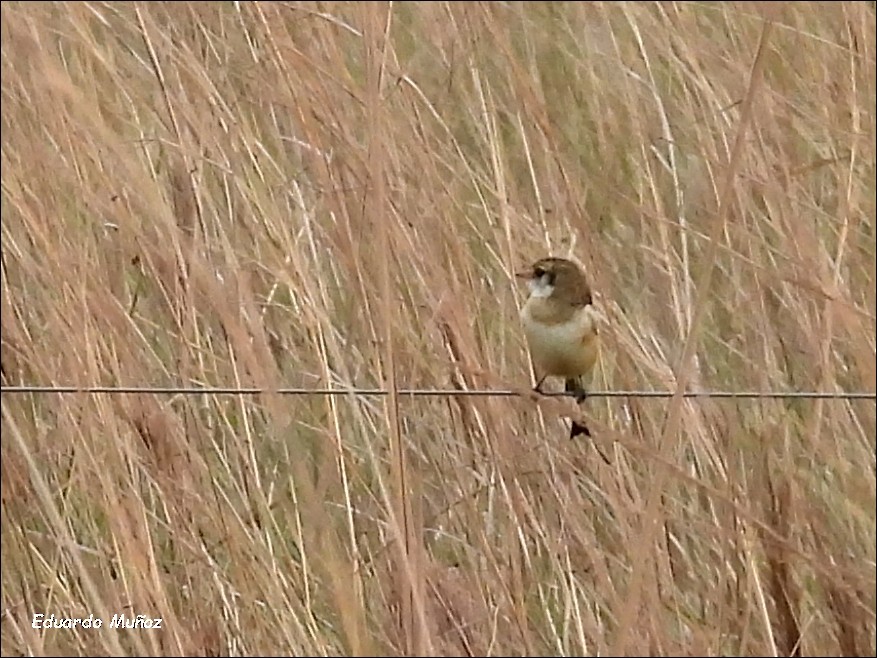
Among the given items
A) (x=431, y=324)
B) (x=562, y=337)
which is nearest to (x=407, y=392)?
(x=431, y=324)

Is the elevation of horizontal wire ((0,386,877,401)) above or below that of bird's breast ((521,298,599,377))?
above

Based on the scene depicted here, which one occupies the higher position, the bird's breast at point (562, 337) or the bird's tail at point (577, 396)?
the bird's breast at point (562, 337)

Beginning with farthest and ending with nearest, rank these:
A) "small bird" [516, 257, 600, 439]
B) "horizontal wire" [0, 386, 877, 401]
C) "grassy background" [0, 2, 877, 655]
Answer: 1. "small bird" [516, 257, 600, 439]
2. "grassy background" [0, 2, 877, 655]
3. "horizontal wire" [0, 386, 877, 401]

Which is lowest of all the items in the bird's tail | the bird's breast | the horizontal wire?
the bird's tail

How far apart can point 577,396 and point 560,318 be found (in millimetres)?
72

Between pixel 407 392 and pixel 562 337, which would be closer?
pixel 407 392

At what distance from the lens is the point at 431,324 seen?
121 cm

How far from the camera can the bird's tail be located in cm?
118

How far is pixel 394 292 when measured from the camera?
129 cm

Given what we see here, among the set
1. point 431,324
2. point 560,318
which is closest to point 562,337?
point 560,318

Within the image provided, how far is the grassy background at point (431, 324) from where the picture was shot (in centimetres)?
116

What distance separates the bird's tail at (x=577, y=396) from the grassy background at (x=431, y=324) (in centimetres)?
3

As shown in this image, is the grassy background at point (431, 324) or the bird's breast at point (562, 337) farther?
the bird's breast at point (562, 337)

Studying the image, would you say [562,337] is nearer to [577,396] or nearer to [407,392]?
[577,396]
